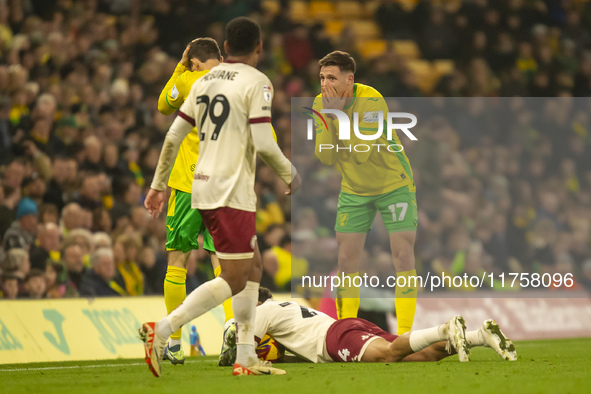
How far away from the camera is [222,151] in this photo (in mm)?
5152

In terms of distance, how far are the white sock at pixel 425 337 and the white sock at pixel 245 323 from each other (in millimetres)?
1286

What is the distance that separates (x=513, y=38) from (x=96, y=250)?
10.2 metres

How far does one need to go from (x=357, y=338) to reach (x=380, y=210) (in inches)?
76.9

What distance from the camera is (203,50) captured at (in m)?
6.80

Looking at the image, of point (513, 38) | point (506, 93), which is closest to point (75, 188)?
point (506, 93)

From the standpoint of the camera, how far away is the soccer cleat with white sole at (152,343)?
4848 millimetres

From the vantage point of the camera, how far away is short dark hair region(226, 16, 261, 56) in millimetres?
5266

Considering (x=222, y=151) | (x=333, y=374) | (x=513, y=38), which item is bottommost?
(x=333, y=374)

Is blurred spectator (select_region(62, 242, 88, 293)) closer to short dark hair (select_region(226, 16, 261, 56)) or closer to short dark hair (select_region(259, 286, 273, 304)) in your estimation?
short dark hair (select_region(259, 286, 273, 304))

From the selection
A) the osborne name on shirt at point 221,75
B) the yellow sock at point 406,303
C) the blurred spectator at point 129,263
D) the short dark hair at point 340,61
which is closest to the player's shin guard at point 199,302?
the osborne name on shirt at point 221,75

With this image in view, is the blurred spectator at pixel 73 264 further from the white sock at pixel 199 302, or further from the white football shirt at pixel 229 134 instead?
the white sock at pixel 199 302

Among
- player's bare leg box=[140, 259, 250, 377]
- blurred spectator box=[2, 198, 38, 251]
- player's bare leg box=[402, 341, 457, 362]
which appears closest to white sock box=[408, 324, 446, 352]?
player's bare leg box=[402, 341, 457, 362]

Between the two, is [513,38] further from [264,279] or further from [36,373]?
[36,373]

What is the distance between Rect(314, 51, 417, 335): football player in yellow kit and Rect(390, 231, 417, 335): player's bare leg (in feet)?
0.39
